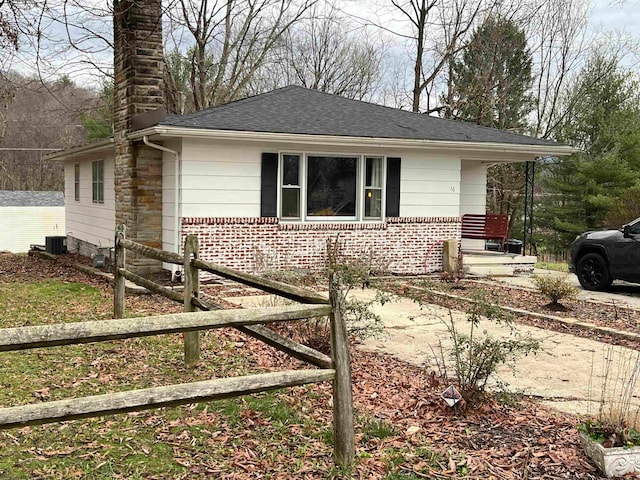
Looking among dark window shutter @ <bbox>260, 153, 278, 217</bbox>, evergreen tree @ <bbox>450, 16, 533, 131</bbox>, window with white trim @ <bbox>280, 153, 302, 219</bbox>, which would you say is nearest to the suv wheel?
window with white trim @ <bbox>280, 153, 302, 219</bbox>

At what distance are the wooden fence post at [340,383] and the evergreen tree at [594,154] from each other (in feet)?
76.1

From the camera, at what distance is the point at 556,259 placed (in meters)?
28.8

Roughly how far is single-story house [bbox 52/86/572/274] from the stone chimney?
8 cm

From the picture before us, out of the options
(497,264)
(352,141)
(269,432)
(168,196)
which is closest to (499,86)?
(497,264)

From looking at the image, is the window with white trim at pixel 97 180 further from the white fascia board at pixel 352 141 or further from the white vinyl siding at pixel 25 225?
the white vinyl siding at pixel 25 225

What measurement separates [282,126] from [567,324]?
254 inches

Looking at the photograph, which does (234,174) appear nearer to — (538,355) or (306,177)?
(306,177)

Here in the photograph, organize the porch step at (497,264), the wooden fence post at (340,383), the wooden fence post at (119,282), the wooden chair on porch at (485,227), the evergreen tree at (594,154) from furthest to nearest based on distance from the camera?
the evergreen tree at (594,154) < the wooden chair on porch at (485,227) < the porch step at (497,264) < the wooden fence post at (119,282) < the wooden fence post at (340,383)

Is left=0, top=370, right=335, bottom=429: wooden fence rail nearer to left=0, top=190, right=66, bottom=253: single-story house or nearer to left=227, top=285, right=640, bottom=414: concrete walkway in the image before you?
left=227, top=285, right=640, bottom=414: concrete walkway

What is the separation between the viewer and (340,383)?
400 centimetres

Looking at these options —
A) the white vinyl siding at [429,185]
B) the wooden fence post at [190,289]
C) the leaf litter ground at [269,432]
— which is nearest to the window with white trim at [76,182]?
the white vinyl siding at [429,185]

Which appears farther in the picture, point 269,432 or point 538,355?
point 538,355

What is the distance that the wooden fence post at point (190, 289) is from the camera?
6055mm

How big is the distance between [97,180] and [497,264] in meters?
10.5
